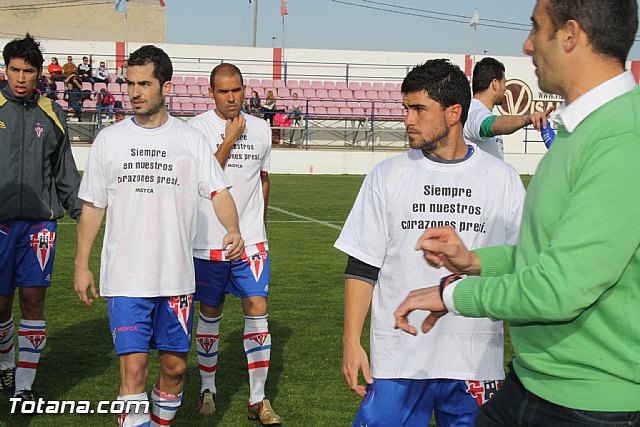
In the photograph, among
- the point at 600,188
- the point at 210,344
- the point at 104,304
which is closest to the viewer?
the point at 600,188

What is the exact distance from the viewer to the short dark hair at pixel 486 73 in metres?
7.28

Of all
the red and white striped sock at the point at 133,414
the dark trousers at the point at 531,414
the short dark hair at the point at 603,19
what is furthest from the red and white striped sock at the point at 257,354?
the short dark hair at the point at 603,19

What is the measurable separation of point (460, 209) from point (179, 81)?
32.1 meters

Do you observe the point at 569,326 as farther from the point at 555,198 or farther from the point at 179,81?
the point at 179,81

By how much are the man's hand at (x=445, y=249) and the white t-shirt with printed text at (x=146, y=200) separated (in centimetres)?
239

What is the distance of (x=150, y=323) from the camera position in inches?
189

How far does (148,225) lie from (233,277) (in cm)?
162

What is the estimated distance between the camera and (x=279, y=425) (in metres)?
5.78

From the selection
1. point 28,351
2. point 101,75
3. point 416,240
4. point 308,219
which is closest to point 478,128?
point 416,240

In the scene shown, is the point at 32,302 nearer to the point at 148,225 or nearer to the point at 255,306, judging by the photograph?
the point at 255,306

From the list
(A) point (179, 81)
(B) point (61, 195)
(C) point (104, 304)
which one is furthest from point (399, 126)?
(B) point (61, 195)

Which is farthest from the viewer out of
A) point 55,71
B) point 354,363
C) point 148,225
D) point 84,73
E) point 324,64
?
point 324,64

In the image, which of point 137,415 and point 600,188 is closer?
point 600,188

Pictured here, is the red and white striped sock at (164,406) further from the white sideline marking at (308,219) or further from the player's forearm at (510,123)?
the white sideline marking at (308,219)
